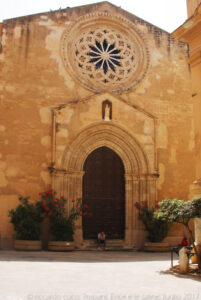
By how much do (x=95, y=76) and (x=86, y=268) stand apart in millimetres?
10250

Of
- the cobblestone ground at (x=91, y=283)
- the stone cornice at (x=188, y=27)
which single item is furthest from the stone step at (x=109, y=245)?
the stone cornice at (x=188, y=27)

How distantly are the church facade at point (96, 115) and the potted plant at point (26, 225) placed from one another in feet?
1.67

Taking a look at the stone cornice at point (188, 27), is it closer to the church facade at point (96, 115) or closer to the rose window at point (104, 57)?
the church facade at point (96, 115)

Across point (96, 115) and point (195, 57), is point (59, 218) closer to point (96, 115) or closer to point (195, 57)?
point (96, 115)

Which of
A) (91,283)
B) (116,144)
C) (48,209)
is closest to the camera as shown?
(91,283)

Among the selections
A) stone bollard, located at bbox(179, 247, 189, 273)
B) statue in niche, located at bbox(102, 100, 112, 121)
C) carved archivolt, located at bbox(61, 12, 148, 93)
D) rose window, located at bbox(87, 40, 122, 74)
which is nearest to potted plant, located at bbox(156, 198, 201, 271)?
stone bollard, located at bbox(179, 247, 189, 273)

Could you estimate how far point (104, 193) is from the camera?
58.0 feet

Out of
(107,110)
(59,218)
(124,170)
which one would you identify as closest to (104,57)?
(107,110)

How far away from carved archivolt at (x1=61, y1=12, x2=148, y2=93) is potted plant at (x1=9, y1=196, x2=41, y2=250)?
5795mm

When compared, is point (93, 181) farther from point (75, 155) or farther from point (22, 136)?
point (22, 136)

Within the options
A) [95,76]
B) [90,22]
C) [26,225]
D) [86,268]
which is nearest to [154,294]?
[86,268]

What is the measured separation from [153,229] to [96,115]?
16.7ft

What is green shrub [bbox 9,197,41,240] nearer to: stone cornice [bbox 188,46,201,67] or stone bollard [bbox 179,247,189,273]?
stone bollard [bbox 179,247,189,273]

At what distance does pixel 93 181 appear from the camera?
1766 cm
